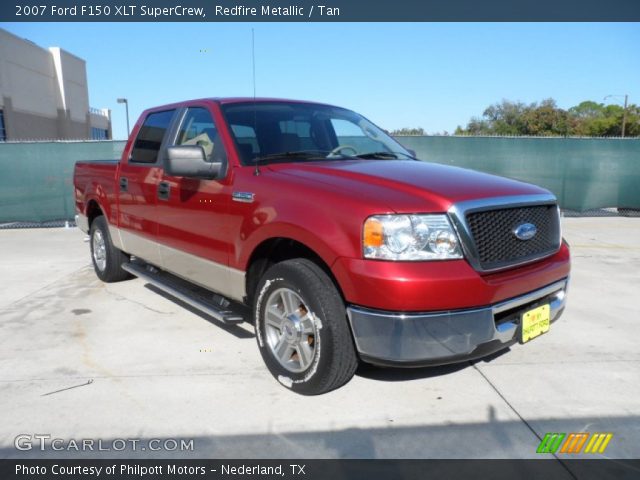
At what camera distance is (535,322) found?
2971 mm

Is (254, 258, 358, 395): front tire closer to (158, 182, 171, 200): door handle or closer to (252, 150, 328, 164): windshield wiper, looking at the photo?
(252, 150, 328, 164): windshield wiper

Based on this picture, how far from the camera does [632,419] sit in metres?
2.85

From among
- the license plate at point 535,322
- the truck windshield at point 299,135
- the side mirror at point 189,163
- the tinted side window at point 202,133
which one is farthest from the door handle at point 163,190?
the license plate at point 535,322

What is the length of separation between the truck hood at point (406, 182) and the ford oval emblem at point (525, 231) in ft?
0.71

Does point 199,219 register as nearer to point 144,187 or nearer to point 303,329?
point 144,187

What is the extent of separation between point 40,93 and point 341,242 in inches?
1567

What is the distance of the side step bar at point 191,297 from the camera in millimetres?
3547

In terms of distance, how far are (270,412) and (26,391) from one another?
1627 mm

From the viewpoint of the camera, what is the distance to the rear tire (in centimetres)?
568

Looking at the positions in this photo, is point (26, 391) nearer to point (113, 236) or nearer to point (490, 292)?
point (113, 236)

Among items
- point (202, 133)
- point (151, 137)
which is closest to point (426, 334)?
point (202, 133)

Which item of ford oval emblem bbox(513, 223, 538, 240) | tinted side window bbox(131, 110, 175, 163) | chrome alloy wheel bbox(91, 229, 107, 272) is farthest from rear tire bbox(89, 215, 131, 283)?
ford oval emblem bbox(513, 223, 538, 240)

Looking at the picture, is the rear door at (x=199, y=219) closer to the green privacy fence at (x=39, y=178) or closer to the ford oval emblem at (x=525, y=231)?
the ford oval emblem at (x=525, y=231)

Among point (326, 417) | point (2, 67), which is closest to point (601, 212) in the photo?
point (326, 417)
